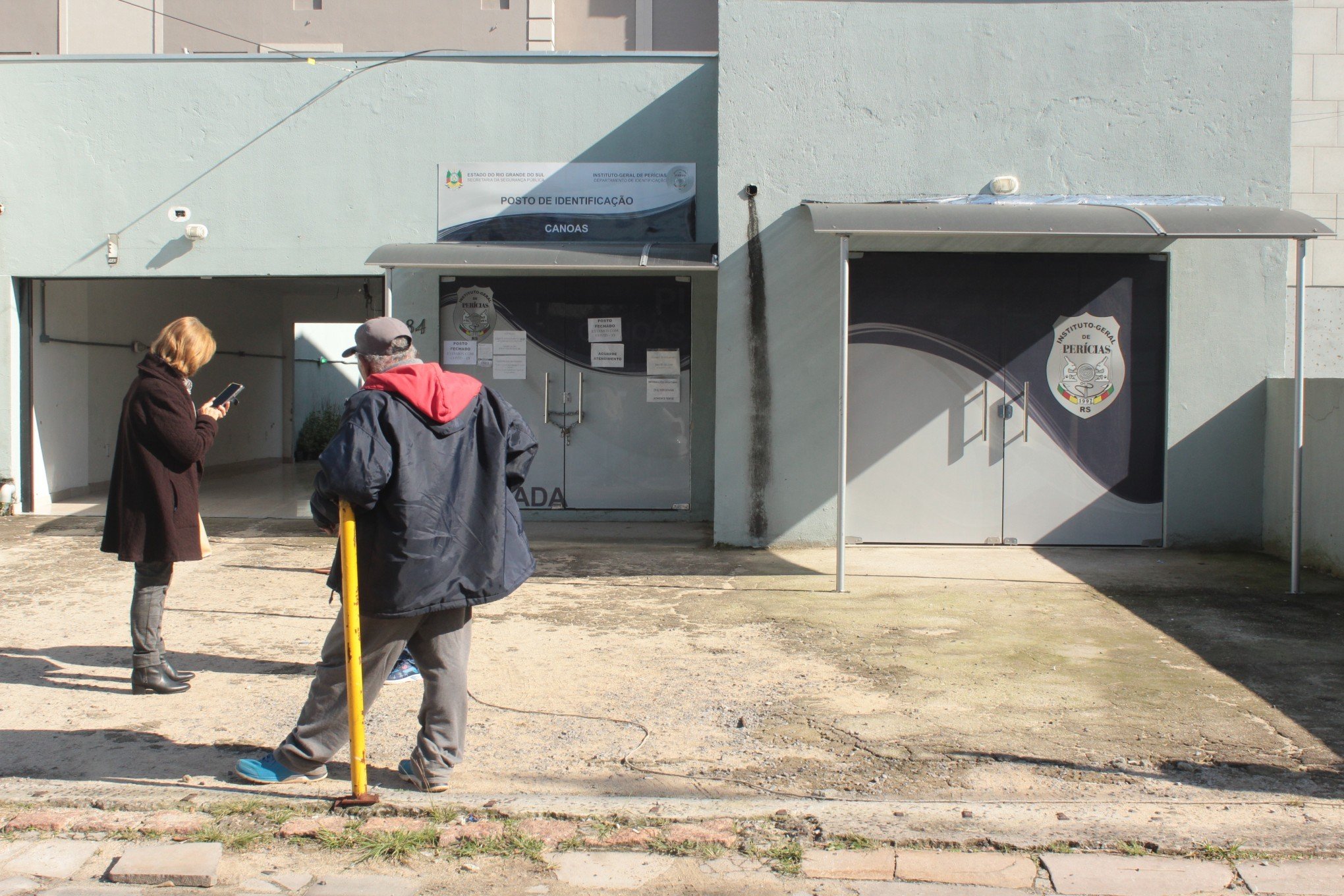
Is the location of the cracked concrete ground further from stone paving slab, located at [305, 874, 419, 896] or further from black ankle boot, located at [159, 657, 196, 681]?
stone paving slab, located at [305, 874, 419, 896]

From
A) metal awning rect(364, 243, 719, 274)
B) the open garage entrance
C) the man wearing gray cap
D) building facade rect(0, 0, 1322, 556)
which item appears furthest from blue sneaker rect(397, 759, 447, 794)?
the open garage entrance

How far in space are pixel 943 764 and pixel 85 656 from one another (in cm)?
429

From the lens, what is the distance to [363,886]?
127 inches

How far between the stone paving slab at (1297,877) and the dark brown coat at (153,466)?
13.8 feet

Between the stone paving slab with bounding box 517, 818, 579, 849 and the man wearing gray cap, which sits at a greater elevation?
the man wearing gray cap

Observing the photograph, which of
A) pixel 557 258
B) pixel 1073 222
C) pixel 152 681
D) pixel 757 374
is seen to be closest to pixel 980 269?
pixel 1073 222

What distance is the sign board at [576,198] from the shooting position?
1016cm

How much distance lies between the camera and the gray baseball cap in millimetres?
3791

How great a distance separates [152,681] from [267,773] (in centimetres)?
140

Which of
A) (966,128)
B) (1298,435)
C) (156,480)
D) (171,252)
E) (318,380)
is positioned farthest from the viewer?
(318,380)

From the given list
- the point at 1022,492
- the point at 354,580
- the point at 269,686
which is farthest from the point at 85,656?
the point at 1022,492

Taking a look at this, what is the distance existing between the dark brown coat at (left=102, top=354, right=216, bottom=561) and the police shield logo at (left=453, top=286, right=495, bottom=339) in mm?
5609

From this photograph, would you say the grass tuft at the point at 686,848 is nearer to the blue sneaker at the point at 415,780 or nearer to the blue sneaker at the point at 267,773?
the blue sneaker at the point at 415,780

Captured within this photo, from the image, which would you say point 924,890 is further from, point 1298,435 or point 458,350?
point 458,350
